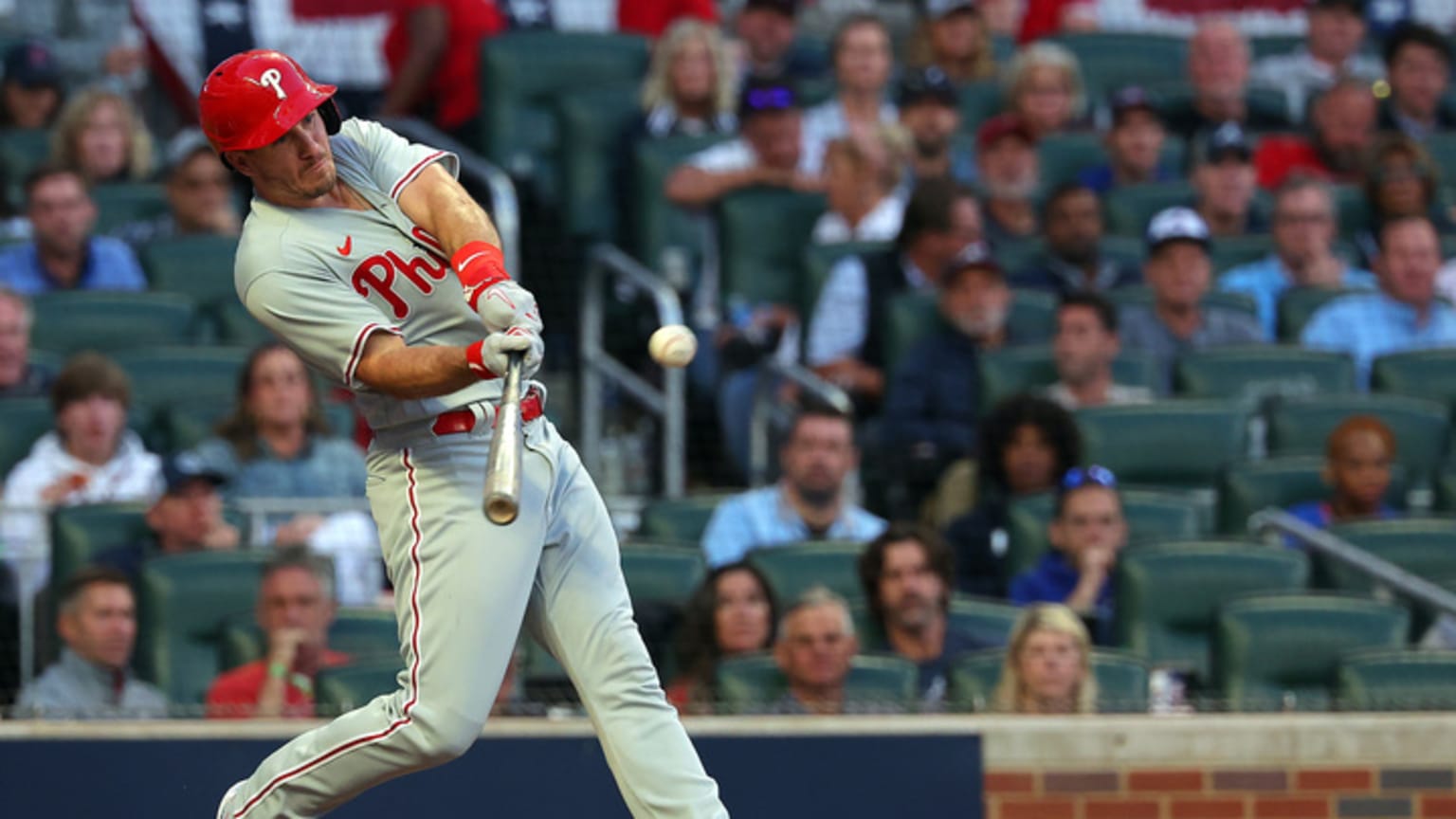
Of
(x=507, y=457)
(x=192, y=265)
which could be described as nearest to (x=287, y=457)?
(x=192, y=265)

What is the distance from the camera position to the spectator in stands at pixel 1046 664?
5.43m

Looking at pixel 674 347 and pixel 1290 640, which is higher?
pixel 674 347

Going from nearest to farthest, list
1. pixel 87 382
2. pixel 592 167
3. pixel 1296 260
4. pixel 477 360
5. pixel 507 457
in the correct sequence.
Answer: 1. pixel 507 457
2. pixel 477 360
3. pixel 87 382
4. pixel 1296 260
5. pixel 592 167

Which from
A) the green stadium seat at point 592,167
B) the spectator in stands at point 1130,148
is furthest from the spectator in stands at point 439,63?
the spectator in stands at point 1130,148

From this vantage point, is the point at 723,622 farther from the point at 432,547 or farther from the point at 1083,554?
the point at 432,547

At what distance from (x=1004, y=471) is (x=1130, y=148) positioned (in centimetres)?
226

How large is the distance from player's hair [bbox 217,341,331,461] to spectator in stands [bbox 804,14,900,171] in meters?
2.53

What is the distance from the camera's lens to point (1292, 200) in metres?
8.04

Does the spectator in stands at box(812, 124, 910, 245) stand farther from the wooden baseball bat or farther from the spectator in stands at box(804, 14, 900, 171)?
the wooden baseball bat

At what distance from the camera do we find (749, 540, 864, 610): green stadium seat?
20.5 ft

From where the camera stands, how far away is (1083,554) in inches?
251

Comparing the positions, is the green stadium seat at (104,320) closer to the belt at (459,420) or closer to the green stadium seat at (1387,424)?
the green stadium seat at (1387,424)

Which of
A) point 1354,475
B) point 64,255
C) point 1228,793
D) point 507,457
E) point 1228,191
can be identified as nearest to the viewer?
point 507,457

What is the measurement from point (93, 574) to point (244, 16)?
4.07 m
